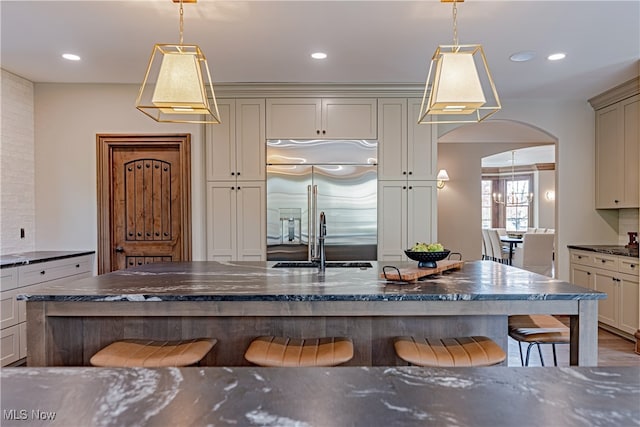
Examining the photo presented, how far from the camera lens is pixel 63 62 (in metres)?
3.52

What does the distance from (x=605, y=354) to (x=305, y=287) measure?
3219 mm

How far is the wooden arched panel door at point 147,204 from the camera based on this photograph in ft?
14.0

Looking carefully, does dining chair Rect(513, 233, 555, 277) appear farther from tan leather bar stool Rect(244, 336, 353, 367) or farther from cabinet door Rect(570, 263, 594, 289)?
tan leather bar stool Rect(244, 336, 353, 367)

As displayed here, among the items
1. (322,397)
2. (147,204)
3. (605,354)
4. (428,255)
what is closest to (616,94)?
(605,354)

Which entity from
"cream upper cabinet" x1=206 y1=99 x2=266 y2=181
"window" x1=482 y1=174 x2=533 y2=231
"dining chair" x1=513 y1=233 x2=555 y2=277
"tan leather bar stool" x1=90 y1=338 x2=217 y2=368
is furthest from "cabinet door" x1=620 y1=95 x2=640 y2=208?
"window" x1=482 y1=174 x2=533 y2=231

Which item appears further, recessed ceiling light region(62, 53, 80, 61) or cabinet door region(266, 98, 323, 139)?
cabinet door region(266, 98, 323, 139)

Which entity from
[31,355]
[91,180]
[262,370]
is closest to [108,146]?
[91,180]

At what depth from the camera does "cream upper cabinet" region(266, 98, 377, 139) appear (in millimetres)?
4242

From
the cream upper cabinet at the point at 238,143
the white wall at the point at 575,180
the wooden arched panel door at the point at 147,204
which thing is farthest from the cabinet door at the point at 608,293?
the wooden arched panel door at the point at 147,204

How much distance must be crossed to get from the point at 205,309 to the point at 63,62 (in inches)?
117

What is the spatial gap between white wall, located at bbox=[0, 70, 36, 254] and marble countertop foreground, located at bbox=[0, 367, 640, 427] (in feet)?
11.8

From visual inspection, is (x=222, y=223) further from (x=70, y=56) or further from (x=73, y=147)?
(x=70, y=56)

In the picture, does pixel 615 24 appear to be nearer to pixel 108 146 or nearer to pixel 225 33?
pixel 225 33

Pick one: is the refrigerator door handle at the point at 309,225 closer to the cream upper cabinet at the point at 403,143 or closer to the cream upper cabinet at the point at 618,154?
Result: the cream upper cabinet at the point at 403,143
